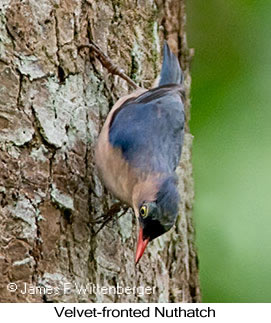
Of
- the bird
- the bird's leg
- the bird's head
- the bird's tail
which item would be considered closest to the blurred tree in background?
the bird's tail

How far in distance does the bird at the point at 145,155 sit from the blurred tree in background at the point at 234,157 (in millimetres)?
308

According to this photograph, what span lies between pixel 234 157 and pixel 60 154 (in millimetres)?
1214

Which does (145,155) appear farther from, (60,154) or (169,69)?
(169,69)

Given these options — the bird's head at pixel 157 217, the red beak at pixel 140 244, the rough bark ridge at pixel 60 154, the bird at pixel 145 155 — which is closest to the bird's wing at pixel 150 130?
the bird at pixel 145 155

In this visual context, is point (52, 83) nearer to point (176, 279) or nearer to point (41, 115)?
point (41, 115)

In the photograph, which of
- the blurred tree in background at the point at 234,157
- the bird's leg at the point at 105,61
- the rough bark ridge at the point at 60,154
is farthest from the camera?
the blurred tree in background at the point at 234,157

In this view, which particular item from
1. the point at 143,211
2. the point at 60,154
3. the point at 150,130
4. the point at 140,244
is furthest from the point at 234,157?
the point at 60,154

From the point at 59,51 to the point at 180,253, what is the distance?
1.54 meters

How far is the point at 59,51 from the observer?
4105 millimetres

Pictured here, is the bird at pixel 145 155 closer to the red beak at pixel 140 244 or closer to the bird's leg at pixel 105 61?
the red beak at pixel 140 244

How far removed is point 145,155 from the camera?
4297 millimetres

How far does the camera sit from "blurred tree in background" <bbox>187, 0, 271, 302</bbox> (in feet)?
14.8

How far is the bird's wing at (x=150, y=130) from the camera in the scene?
4301mm
